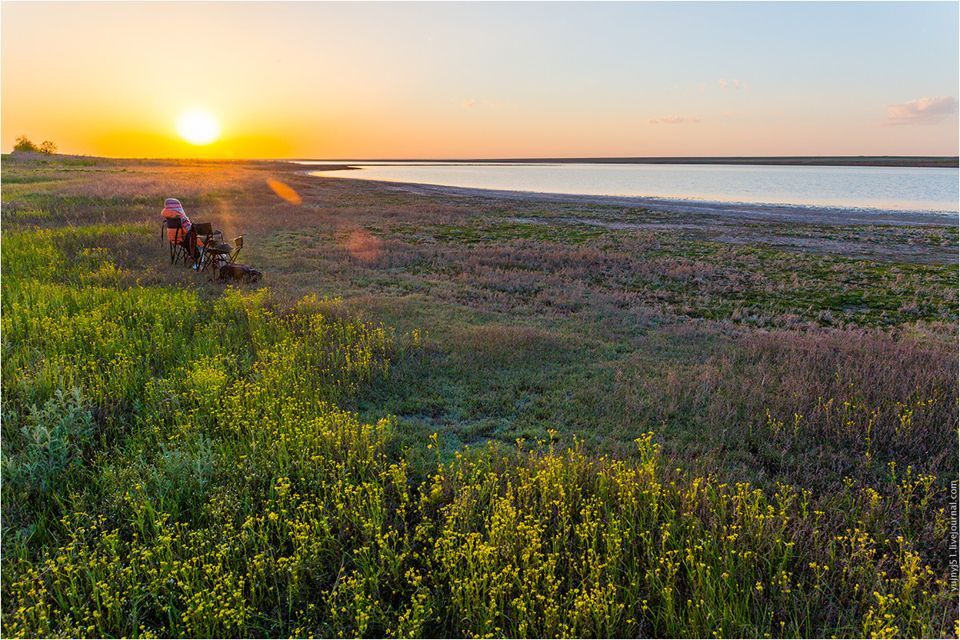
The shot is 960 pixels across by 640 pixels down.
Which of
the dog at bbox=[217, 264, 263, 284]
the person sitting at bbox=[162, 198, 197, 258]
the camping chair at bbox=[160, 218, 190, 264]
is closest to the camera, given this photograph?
the dog at bbox=[217, 264, 263, 284]

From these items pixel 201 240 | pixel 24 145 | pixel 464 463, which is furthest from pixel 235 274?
pixel 24 145

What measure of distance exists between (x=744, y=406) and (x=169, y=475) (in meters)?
7.16

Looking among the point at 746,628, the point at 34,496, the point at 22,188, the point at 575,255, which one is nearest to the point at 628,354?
the point at 746,628

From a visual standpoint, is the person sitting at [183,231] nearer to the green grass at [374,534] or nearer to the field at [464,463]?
the field at [464,463]

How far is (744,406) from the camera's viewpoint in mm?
7098

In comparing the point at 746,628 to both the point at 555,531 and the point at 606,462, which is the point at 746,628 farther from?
the point at 606,462

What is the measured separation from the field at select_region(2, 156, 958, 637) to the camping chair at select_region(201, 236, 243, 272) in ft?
3.68

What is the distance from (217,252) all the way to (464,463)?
11698 millimetres

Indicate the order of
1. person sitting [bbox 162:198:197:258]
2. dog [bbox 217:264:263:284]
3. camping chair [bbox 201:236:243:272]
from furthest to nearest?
person sitting [bbox 162:198:197:258] → camping chair [bbox 201:236:243:272] → dog [bbox 217:264:263:284]

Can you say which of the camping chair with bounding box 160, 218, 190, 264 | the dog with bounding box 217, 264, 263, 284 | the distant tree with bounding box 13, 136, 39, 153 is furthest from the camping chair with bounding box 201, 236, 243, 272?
the distant tree with bounding box 13, 136, 39, 153

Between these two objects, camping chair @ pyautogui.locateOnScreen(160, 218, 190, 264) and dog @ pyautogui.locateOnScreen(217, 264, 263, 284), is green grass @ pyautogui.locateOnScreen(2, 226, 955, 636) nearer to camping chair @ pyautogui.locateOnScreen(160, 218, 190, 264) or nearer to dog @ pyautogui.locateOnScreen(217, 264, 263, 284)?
dog @ pyautogui.locateOnScreen(217, 264, 263, 284)

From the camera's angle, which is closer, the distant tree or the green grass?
the green grass

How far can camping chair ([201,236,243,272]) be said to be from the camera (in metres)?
14.1

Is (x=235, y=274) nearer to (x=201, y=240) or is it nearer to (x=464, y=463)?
(x=201, y=240)
